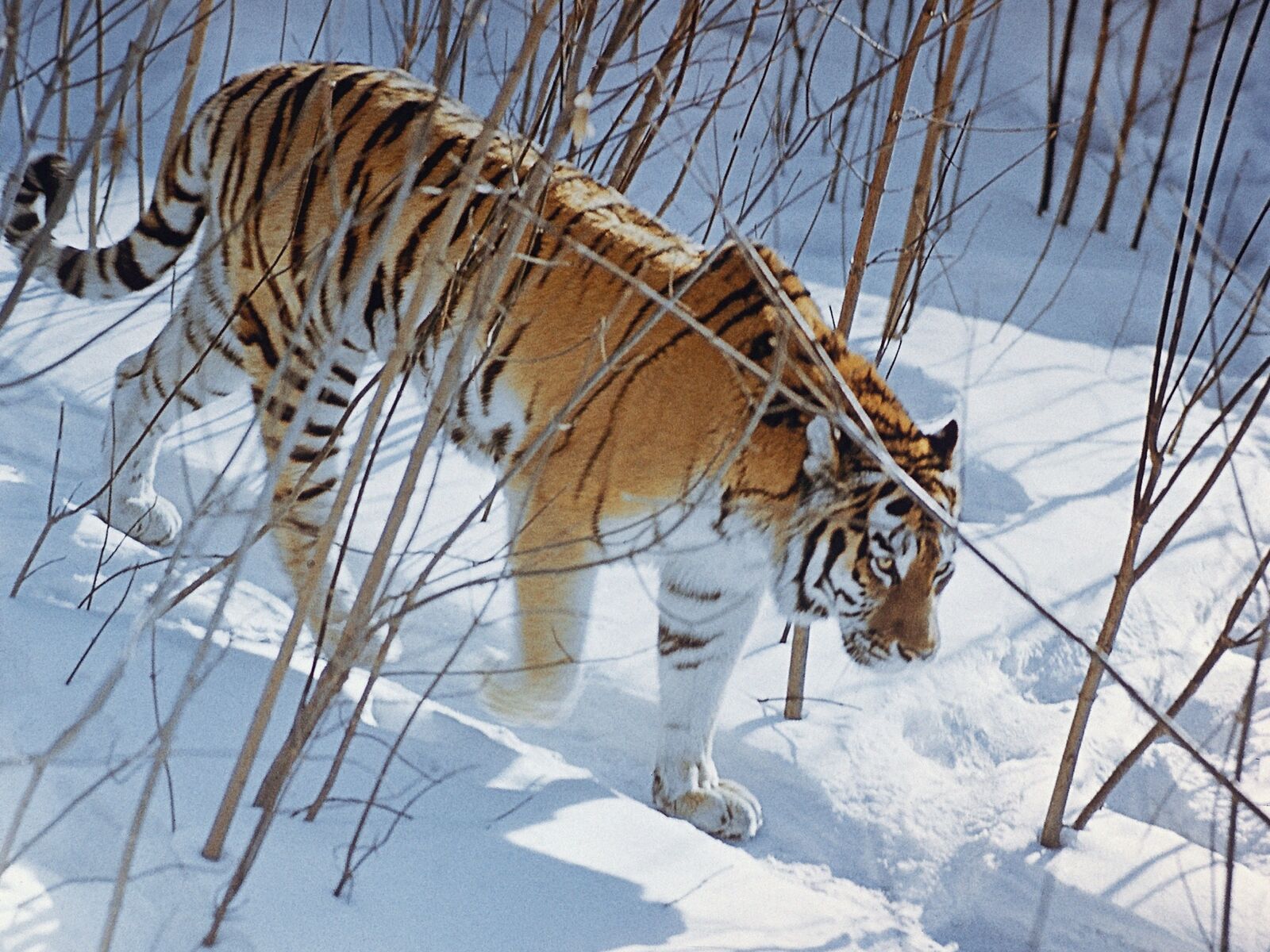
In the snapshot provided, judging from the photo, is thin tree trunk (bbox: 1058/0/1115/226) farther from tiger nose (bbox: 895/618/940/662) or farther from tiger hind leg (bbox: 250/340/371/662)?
tiger hind leg (bbox: 250/340/371/662)

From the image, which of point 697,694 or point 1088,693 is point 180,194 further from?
point 1088,693

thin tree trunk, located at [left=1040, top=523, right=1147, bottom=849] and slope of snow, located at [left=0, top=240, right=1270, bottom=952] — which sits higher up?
thin tree trunk, located at [left=1040, top=523, right=1147, bottom=849]

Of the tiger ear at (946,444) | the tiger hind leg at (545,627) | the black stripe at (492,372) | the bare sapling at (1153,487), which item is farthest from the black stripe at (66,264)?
the bare sapling at (1153,487)

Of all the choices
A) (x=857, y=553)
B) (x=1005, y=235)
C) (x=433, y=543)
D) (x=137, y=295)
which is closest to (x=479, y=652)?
(x=433, y=543)

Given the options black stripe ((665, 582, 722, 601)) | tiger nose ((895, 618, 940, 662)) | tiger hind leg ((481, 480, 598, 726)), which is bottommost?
tiger hind leg ((481, 480, 598, 726))

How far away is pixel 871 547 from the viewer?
205cm

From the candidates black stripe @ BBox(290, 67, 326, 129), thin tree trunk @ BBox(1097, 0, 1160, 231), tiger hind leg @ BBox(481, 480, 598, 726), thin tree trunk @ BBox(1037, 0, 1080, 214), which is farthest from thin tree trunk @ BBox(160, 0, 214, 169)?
thin tree trunk @ BBox(1037, 0, 1080, 214)

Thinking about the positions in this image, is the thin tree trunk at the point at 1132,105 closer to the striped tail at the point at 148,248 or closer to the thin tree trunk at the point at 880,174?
the thin tree trunk at the point at 880,174

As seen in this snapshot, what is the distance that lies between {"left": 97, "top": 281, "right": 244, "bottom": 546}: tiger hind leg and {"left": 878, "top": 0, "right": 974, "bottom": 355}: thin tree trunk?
4.24 feet

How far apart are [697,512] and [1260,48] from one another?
211 inches

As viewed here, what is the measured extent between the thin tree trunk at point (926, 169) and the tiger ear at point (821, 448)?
327 mm

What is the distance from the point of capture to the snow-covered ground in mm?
1424

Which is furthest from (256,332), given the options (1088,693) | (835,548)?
(1088,693)

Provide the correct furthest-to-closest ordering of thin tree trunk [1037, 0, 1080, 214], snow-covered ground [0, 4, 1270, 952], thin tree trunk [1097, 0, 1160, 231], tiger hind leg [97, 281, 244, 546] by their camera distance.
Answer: thin tree trunk [1037, 0, 1080, 214] → thin tree trunk [1097, 0, 1160, 231] → tiger hind leg [97, 281, 244, 546] → snow-covered ground [0, 4, 1270, 952]
